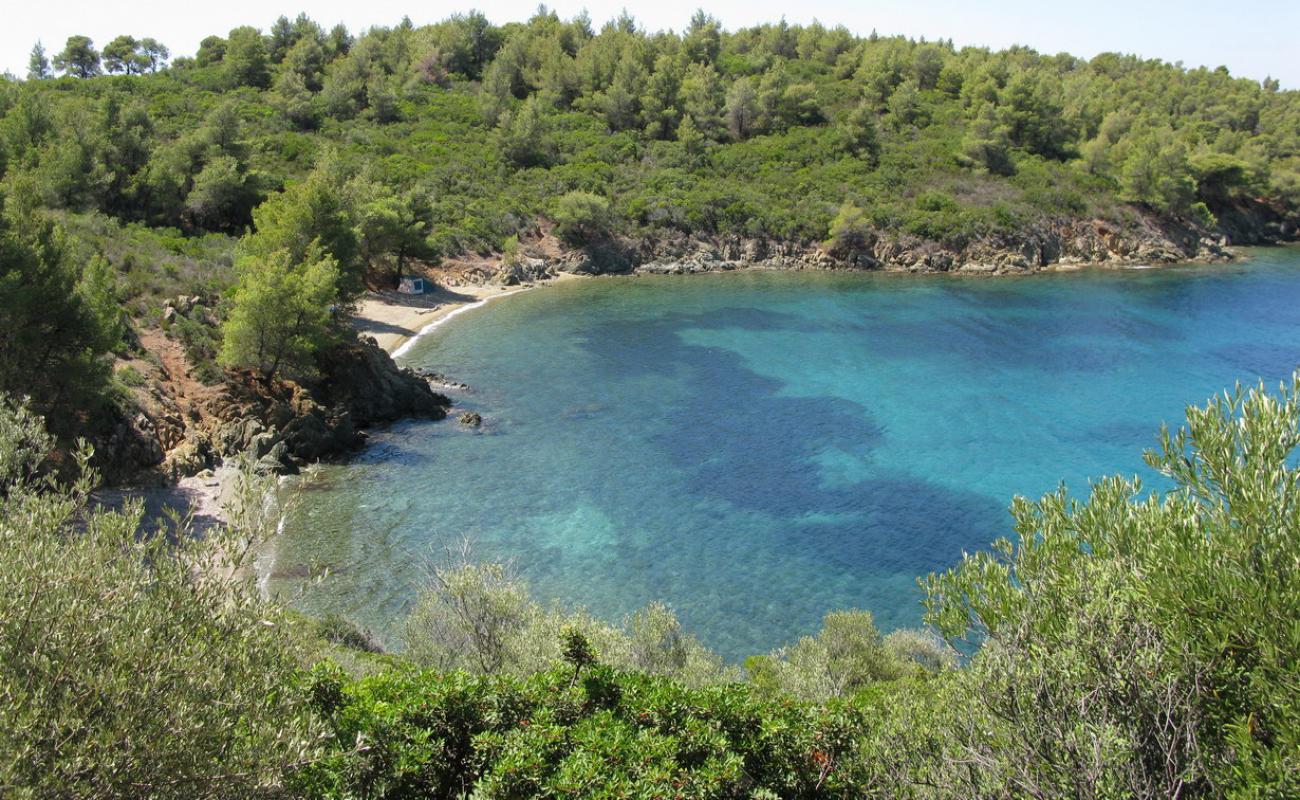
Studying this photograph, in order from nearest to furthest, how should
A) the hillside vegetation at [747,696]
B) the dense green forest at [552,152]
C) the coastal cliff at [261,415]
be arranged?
the hillside vegetation at [747,696] → the coastal cliff at [261,415] → the dense green forest at [552,152]

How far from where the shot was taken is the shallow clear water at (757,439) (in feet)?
98.3

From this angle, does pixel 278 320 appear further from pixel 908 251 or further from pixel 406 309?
pixel 908 251

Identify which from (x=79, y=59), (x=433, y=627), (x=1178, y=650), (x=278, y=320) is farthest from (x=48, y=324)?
(x=79, y=59)

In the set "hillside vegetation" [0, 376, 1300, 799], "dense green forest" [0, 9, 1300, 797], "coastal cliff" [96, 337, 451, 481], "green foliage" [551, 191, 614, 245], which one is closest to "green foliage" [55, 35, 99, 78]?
"dense green forest" [0, 9, 1300, 797]

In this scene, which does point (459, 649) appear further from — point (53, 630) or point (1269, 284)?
point (1269, 284)

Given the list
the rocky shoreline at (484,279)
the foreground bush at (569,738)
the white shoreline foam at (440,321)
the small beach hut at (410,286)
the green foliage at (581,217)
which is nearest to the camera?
the foreground bush at (569,738)

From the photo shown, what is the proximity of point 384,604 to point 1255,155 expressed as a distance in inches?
5069

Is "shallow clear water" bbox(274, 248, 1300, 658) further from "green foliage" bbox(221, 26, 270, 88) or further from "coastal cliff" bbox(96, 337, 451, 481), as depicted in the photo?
"green foliage" bbox(221, 26, 270, 88)

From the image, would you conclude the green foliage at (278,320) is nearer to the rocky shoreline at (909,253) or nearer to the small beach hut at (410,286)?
the small beach hut at (410,286)

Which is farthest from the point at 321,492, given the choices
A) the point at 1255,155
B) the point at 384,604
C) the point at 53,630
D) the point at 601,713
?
the point at 1255,155

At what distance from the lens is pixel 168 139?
75.2 meters

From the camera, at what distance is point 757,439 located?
1702 inches

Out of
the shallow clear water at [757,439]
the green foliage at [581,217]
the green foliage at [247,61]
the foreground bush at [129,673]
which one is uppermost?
the green foliage at [247,61]

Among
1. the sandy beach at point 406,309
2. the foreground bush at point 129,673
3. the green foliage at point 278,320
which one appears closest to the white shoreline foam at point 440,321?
the sandy beach at point 406,309
